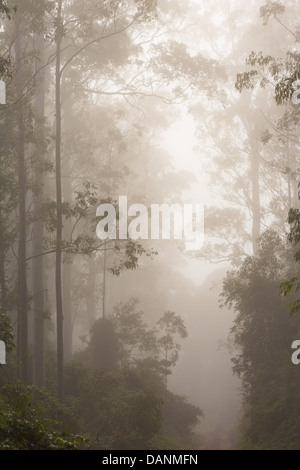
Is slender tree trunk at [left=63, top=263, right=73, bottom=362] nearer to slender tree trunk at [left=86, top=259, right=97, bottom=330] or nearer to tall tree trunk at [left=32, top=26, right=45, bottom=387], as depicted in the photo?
slender tree trunk at [left=86, top=259, right=97, bottom=330]

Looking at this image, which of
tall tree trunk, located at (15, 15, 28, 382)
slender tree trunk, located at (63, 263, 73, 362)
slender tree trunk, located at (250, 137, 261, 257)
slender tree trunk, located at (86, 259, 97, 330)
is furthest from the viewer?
slender tree trunk, located at (86, 259, 97, 330)

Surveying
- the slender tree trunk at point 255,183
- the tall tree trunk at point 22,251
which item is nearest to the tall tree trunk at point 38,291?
the tall tree trunk at point 22,251

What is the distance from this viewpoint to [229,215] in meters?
29.2

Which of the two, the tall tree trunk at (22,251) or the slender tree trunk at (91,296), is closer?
the tall tree trunk at (22,251)

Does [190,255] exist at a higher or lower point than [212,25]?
lower

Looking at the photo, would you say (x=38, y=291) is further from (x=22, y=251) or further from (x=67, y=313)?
(x=67, y=313)

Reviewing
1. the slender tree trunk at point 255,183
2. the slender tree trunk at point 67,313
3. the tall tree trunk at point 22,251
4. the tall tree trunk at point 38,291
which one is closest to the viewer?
the tall tree trunk at point 22,251

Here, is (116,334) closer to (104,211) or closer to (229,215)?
(104,211)

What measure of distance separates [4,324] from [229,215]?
785 inches

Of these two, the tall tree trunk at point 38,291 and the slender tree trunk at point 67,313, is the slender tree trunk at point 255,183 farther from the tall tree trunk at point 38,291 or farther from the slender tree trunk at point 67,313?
the tall tree trunk at point 38,291

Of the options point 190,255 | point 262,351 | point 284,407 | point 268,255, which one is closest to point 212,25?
point 190,255

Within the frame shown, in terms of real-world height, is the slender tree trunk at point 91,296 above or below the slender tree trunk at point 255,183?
below

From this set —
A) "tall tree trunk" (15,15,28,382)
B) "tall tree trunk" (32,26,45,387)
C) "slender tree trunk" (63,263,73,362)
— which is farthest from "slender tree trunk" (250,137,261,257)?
"tall tree trunk" (15,15,28,382)

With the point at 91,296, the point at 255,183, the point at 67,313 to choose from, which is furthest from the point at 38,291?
the point at 255,183
